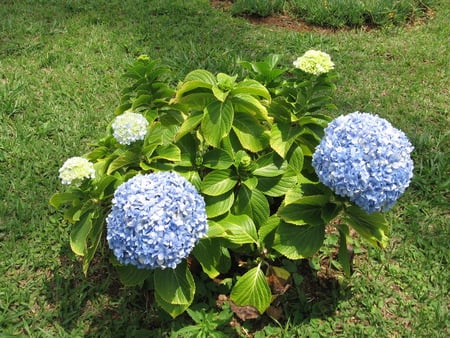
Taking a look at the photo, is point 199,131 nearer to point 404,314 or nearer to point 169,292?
point 169,292

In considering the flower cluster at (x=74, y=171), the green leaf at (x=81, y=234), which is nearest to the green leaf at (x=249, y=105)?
the flower cluster at (x=74, y=171)

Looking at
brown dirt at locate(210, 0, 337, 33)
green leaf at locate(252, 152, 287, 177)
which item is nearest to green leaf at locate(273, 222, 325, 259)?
green leaf at locate(252, 152, 287, 177)

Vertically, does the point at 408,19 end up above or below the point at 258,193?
below

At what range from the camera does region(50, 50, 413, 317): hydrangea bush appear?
175 cm

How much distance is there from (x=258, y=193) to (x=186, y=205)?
1.62ft

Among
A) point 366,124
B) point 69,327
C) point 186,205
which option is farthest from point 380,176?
point 69,327

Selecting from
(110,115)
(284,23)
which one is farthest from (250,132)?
(284,23)

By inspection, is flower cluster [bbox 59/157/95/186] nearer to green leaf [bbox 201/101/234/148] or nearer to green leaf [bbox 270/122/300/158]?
green leaf [bbox 201/101/234/148]

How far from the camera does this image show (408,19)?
187 inches

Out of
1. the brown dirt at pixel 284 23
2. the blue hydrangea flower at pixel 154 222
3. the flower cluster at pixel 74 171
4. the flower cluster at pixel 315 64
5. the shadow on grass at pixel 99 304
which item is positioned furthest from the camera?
the brown dirt at pixel 284 23

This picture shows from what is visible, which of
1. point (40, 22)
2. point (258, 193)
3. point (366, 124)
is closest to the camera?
point (366, 124)

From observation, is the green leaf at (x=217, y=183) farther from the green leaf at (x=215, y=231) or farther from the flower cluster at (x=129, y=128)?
the flower cluster at (x=129, y=128)

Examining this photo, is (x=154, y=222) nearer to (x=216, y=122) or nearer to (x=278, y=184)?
(x=216, y=122)

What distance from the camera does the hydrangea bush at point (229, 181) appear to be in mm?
1748
